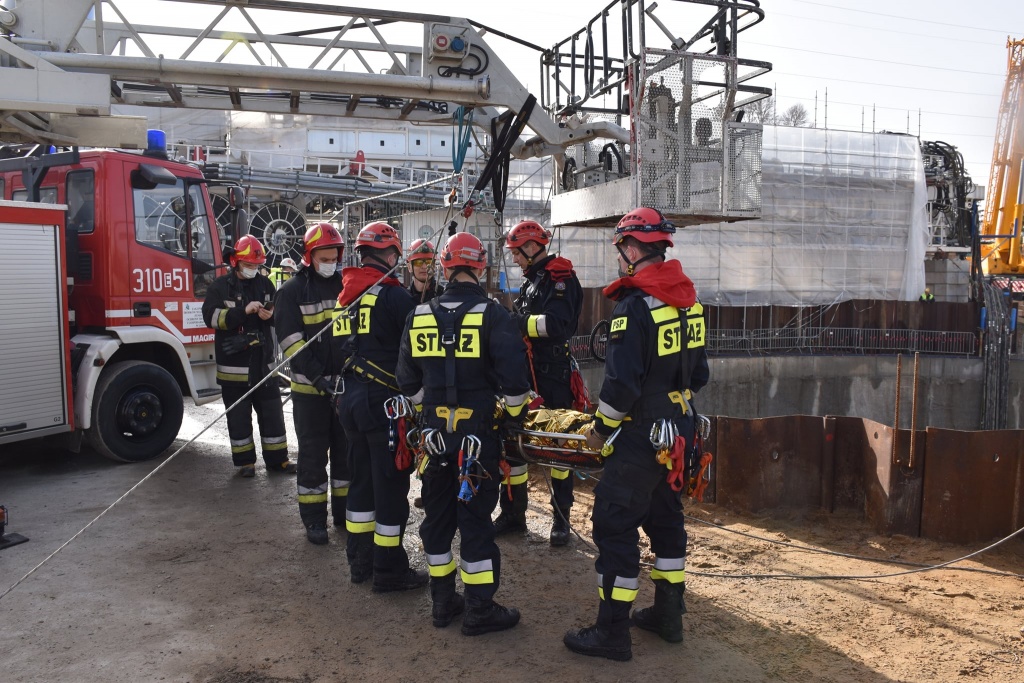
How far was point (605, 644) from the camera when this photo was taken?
13.5ft

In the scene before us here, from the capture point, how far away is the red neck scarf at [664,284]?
4.11m

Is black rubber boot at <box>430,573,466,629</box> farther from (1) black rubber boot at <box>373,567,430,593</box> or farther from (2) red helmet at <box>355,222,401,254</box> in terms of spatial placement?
(2) red helmet at <box>355,222,401,254</box>

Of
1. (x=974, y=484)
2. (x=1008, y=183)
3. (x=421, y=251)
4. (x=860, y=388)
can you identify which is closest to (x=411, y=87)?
(x=421, y=251)

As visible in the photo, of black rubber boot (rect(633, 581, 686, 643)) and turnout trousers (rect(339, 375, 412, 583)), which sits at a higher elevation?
turnout trousers (rect(339, 375, 412, 583))

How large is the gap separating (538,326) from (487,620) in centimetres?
201

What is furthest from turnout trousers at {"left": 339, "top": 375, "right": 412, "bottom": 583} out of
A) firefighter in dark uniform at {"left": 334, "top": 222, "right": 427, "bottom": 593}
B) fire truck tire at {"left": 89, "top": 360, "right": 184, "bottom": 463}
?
fire truck tire at {"left": 89, "top": 360, "right": 184, "bottom": 463}

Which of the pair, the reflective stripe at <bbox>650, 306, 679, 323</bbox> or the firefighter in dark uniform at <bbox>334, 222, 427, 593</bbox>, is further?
the firefighter in dark uniform at <bbox>334, 222, 427, 593</bbox>

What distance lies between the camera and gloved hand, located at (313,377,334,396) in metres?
5.60

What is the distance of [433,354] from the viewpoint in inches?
176

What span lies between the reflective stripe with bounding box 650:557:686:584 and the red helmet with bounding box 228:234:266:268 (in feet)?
16.6

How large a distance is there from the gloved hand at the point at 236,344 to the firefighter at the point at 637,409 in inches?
173

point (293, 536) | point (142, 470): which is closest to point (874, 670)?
point (293, 536)

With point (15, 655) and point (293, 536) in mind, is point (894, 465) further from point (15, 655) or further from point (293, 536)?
point (15, 655)

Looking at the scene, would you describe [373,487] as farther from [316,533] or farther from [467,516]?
[316,533]
